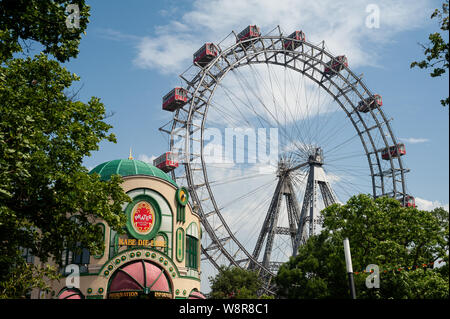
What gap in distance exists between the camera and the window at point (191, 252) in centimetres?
4144

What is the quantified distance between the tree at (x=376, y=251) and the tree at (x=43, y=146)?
1706 cm

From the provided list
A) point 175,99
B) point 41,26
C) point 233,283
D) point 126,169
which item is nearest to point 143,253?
point 126,169

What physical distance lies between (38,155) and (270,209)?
3887cm

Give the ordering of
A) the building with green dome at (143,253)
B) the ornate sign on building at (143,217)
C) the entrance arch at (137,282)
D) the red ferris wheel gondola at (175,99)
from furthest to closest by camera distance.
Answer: the red ferris wheel gondola at (175,99)
the ornate sign on building at (143,217)
the building with green dome at (143,253)
the entrance arch at (137,282)

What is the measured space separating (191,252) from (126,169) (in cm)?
958

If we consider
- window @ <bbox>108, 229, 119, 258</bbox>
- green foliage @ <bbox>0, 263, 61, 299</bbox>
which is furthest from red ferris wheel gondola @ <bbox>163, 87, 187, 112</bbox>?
green foliage @ <bbox>0, 263, 61, 299</bbox>

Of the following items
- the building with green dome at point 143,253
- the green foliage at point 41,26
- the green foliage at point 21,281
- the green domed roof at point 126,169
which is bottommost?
the green foliage at point 21,281

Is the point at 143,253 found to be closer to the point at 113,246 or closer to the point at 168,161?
the point at 113,246

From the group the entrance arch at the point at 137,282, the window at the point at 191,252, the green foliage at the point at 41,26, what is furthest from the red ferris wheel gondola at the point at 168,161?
the green foliage at the point at 41,26

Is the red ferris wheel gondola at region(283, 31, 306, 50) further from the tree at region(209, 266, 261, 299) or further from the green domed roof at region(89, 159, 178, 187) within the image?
the tree at region(209, 266, 261, 299)

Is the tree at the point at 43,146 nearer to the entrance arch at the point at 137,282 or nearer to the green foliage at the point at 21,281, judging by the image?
the green foliage at the point at 21,281

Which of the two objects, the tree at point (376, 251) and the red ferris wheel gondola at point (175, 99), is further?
the red ferris wheel gondola at point (175, 99)

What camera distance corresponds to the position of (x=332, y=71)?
199 feet
